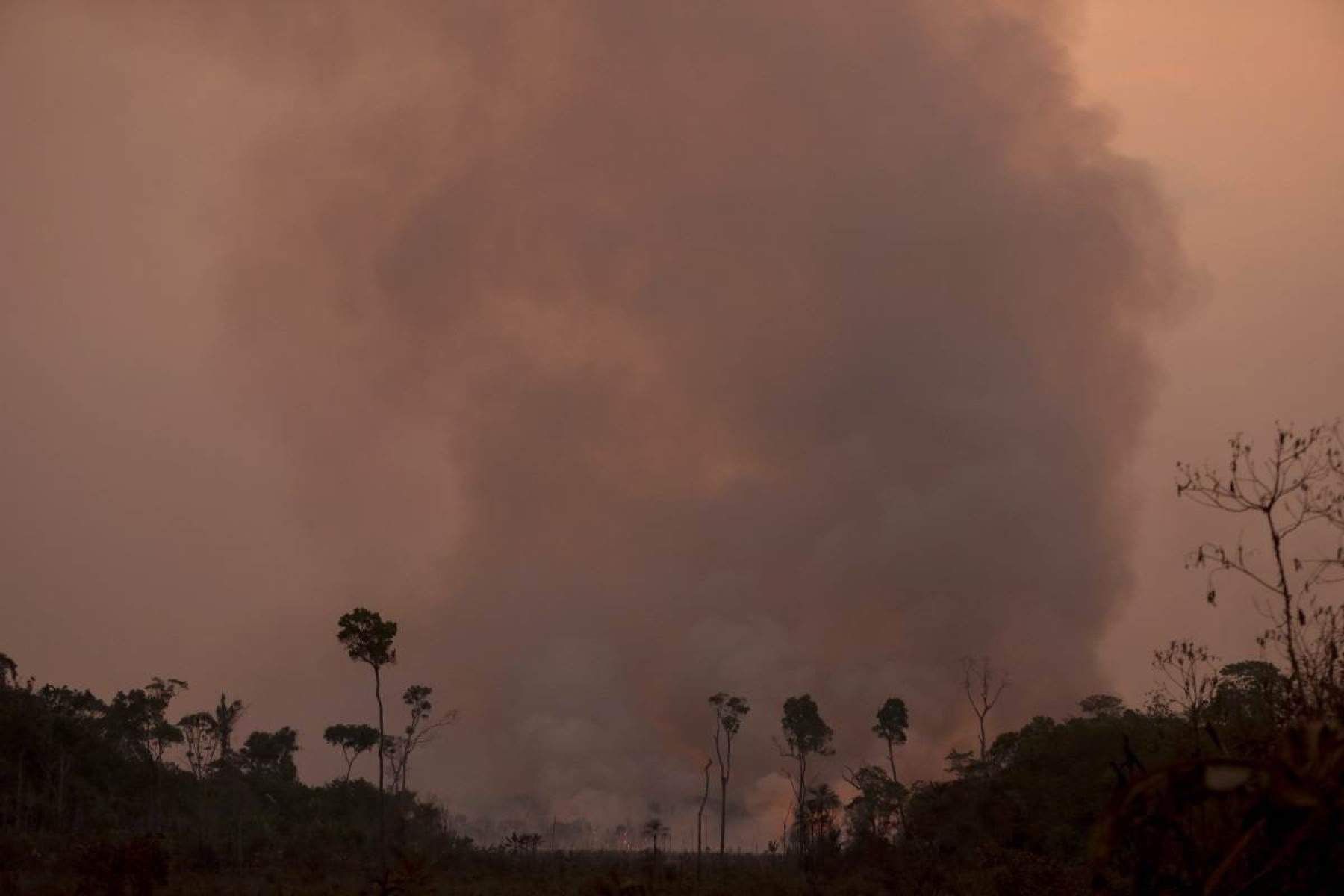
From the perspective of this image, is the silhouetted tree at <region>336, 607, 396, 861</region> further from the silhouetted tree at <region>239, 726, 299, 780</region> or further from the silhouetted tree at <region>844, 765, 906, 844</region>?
the silhouetted tree at <region>239, 726, 299, 780</region>

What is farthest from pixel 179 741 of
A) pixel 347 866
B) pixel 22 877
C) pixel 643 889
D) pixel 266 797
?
pixel 643 889

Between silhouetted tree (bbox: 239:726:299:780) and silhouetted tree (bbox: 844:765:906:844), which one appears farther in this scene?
silhouetted tree (bbox: 239:726:299:780)

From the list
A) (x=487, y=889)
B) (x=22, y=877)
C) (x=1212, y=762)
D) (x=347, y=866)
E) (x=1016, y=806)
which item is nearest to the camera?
(x=1212, y=762)

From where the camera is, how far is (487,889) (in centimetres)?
6028

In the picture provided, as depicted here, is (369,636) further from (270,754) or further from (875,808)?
(270,754)

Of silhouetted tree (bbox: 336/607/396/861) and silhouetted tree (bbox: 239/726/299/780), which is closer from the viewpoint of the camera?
silhouetted tree (bbox: 336/607/396/861)

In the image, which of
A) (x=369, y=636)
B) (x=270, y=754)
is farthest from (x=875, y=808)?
(x=270, y=754)

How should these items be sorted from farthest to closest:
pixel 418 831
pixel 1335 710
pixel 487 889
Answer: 1. pixel 418 831
2. pixel 487 889
3. pixel 1335 710

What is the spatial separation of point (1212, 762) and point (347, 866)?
3177 inches

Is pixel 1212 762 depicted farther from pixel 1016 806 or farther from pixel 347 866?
pixel 347 866

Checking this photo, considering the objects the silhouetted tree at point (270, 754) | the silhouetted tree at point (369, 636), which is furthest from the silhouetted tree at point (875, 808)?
the silhouetted tree at point (270, 754)

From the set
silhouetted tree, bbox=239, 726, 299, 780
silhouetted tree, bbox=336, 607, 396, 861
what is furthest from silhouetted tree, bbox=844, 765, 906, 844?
silhouetted tree, bbox=239, 726, 299, 780

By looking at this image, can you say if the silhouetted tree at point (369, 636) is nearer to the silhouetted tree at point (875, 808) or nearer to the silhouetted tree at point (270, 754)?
the silhouetted tree at point (875, 808)

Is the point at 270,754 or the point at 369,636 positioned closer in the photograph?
the point at 369,636
